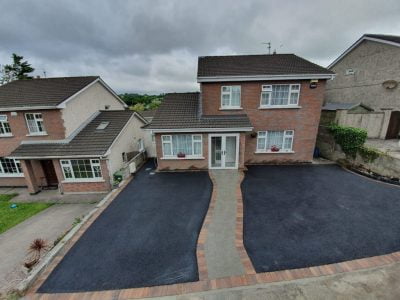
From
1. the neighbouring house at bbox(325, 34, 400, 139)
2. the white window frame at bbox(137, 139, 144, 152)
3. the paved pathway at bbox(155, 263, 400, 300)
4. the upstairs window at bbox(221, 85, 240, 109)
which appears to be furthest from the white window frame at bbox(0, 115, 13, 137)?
the neighbouring house at bbox(325, 34, 400, 139)

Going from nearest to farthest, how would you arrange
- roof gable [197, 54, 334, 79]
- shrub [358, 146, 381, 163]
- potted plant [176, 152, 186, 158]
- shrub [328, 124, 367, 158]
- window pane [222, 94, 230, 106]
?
shrub [358, 146, 381, 163], shrub [328, 124, 367, 158], roof gable [197, 54, 334, 79], potted plant [176, 152, 186, 158], window pane [222, 94, 230, 106]

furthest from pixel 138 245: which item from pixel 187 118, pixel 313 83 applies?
pixel 313 83

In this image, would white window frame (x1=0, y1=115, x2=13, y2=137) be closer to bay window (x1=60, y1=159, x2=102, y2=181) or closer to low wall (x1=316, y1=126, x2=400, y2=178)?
bay window (x1=60, y1=159, x2=102, y2=181)

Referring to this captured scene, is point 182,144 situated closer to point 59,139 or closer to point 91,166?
point 91,166

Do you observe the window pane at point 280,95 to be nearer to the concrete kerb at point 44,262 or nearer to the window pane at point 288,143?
the window pane at point 288,143

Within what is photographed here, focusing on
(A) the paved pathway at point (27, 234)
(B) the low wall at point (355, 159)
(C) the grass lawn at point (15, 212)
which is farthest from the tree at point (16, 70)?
(B) the low wall at point (355, 159)

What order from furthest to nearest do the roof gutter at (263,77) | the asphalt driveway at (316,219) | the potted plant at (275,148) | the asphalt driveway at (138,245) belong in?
the potted plant at (275,148) → the roof gutter at (263,77) → the asphalt driveway at (316,219) → the asphalt driveway at (138,245)

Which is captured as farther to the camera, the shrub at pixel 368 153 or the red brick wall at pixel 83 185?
the red brick wall at pixel 83 185

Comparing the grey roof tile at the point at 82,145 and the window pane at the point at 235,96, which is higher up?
the window pane at the point at 235,96

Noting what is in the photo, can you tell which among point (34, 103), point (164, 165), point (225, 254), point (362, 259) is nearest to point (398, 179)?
point (362, 259)
